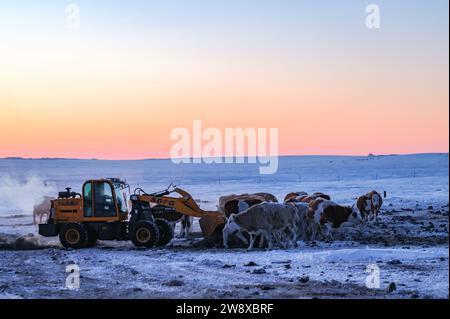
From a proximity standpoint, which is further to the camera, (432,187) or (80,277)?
(432,187)

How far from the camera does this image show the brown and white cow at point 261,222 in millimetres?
23969

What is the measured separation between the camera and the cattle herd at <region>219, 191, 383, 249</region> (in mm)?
24016

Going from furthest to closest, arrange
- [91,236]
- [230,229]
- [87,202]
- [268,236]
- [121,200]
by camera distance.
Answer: [121,200] < [87,202] < [91,236] < [230,229] < [268,236]

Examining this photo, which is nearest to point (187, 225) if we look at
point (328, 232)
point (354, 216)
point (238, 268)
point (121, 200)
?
point (121, 200)

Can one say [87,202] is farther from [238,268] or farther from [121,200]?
[238,268]

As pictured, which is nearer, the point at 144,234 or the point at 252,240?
the point at 252,240

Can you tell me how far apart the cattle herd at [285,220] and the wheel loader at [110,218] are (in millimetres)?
1172

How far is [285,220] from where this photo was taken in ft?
79.4

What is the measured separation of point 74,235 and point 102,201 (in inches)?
53.5
